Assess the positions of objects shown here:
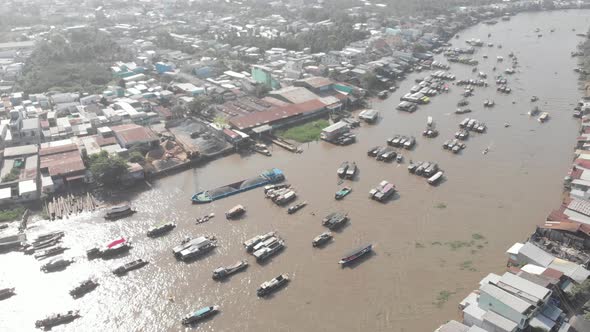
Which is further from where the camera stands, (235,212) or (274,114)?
(274,114)

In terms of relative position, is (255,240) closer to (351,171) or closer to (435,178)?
(351,171)

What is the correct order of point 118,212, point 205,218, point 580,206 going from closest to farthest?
point 580,206 → point 205,218 → point 118,212

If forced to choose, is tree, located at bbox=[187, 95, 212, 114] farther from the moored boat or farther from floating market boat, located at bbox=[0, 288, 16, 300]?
floating market boat, located at bbox=[0, 288, 16, 300]

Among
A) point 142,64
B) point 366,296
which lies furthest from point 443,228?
point 142,64

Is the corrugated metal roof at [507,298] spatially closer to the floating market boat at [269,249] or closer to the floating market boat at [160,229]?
the floating market boat at [269,249]

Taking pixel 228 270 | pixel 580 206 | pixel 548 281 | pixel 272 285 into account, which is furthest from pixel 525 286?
pixel 228 270

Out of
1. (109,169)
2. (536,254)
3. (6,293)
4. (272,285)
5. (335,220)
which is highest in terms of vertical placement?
(536,254)

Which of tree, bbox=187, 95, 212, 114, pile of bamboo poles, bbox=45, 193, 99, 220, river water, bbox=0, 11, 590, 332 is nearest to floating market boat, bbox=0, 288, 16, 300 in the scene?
river water, bbox=0, 11, 590, 332

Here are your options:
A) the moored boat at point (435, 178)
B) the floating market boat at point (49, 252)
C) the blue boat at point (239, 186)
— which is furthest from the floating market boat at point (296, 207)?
the floating market boat at point (49, 252)
